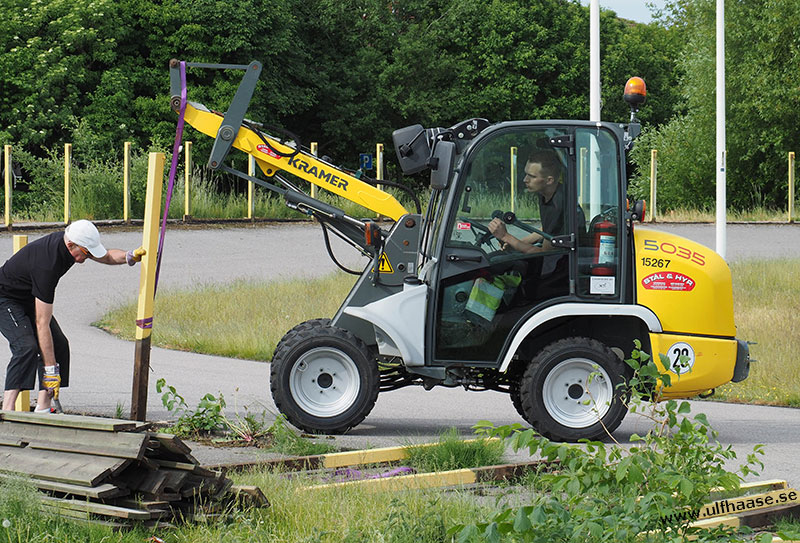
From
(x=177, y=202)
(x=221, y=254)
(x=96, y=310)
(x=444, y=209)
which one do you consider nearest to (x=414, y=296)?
(x=444, y=209)

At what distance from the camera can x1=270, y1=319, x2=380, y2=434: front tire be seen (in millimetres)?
9562

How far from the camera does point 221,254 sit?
80.1 ft

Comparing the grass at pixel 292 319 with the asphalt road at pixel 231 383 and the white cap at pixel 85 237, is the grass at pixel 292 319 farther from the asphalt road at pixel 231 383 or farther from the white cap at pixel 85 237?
the white cap at pixel 85 237

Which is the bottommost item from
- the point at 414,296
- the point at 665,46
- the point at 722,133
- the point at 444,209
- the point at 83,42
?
the point at 414,296

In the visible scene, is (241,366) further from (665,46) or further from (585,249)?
(665,46)

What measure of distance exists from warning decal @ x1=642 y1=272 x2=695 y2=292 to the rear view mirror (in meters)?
2.14

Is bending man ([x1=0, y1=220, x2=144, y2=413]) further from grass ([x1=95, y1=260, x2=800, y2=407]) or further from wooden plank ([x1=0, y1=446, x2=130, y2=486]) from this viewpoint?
grass ([x1=95, y1=260, x2=800, y2=407])

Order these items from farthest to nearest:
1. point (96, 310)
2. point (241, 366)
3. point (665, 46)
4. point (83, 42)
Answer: point (665, 46)
point (83, 42)
point (96, 310)
point (241, 366)

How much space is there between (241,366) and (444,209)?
5.19m

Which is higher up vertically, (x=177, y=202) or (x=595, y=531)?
(x=177, y=202)

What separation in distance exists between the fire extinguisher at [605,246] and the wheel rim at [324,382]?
7.38 feet

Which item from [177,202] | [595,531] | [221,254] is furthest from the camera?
[177,202]

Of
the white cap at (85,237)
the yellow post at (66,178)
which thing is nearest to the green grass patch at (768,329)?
the white cap at (85,237)

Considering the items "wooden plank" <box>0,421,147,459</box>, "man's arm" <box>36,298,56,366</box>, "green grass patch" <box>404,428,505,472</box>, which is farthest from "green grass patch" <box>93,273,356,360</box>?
"wooden plank" <box>0,421,147,459</box>
